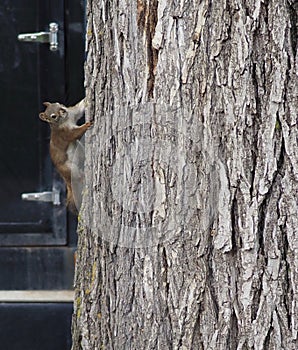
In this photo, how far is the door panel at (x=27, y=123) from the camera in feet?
14.5

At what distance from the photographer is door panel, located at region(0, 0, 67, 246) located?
4.43m

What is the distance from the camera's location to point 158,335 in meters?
2.33

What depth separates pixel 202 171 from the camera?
2.25 meters

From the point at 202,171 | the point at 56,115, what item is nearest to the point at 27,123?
the point at 56,115

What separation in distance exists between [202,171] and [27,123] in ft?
7.79

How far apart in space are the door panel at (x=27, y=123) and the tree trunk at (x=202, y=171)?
80.9 inches

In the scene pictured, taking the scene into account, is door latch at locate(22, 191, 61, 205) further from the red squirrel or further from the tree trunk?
the tree trunk

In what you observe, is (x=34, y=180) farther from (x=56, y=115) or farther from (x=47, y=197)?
(x=56, y=115)

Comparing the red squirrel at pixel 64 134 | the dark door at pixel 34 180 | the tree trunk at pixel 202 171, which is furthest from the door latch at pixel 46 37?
the tree trunk at pixel 202 171

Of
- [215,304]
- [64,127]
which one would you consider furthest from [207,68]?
[64,127]

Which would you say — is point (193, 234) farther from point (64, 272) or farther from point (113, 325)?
point (64, 272)

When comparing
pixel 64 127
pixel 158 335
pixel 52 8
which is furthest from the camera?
pixel 52 8

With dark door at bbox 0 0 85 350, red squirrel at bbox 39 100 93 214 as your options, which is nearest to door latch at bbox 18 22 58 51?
dark door at bbox 0 0 85 350

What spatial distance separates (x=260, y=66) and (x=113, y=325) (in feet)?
2.48
